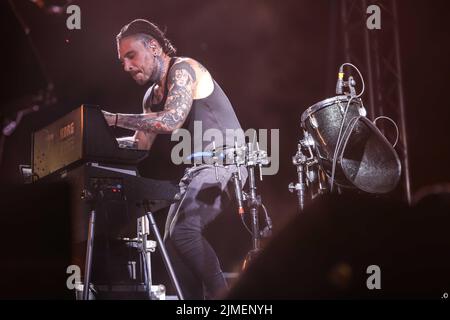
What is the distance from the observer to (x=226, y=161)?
3740mm

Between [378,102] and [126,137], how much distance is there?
212 centimetres

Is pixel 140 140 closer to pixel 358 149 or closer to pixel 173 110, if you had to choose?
pixel 173 110

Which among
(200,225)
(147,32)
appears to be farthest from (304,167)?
(147,32)

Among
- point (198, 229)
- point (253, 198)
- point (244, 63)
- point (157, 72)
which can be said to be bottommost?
point (198, 229)

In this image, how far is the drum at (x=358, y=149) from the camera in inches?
138

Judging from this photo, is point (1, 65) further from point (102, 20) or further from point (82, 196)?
point (82, 196)

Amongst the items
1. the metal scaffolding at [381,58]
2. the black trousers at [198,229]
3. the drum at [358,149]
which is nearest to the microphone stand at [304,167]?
the drum at [358,149]

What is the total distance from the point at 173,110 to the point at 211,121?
0.33 meters

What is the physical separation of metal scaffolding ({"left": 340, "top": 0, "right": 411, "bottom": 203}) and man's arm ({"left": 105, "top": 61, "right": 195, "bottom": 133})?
5.65 feet

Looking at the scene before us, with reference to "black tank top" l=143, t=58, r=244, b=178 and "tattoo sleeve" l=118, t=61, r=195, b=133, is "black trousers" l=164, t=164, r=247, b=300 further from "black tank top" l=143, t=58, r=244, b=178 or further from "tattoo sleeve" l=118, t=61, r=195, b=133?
Result: "tattoo sleeve" l=118, t=61, r=195, b=133

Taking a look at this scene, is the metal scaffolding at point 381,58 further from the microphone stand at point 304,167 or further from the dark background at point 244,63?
the microphone stand at point 304,167

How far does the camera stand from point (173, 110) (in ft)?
11.9

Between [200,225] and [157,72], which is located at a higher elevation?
[157,72]

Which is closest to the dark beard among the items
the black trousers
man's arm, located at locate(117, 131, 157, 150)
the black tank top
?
the black tank top
